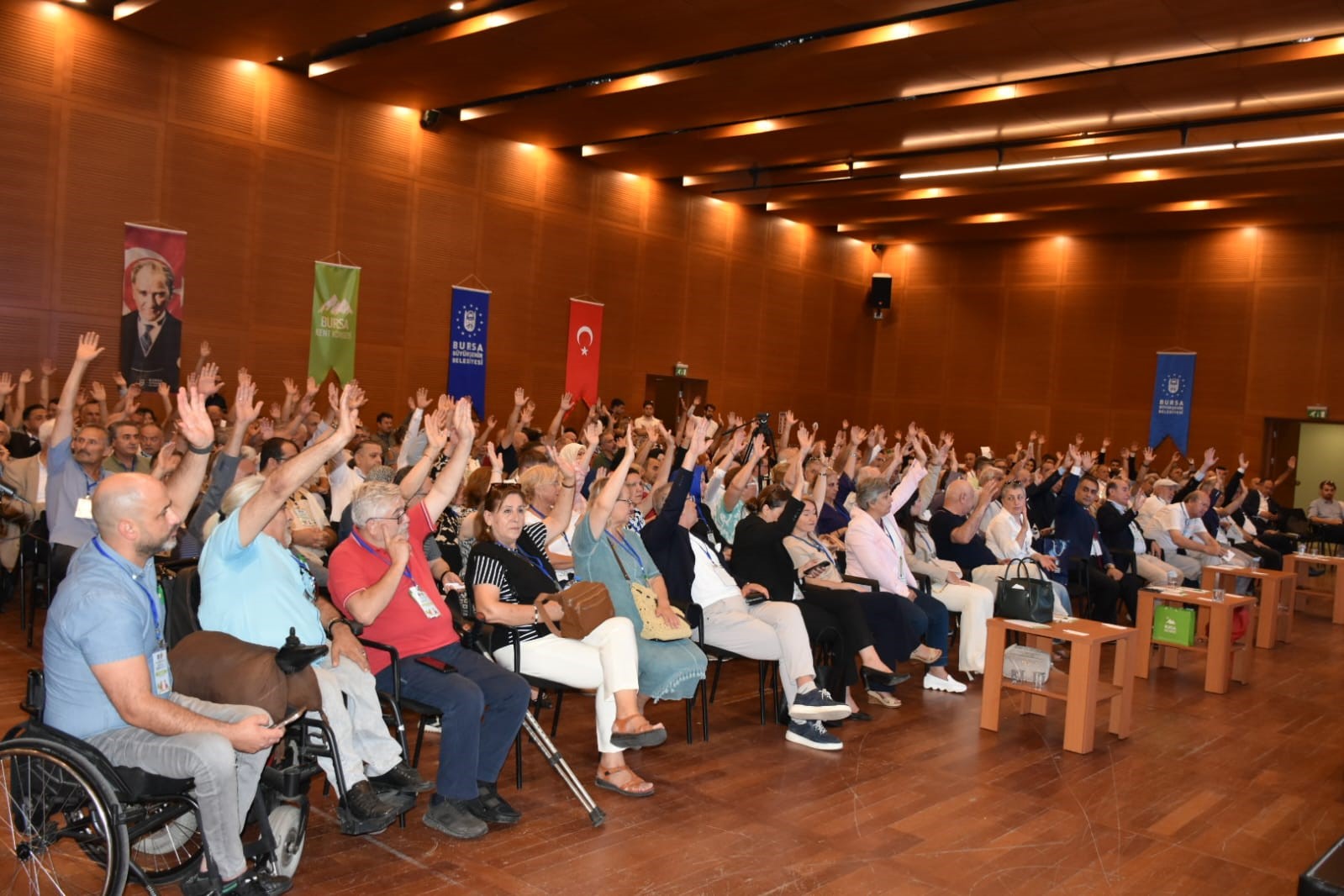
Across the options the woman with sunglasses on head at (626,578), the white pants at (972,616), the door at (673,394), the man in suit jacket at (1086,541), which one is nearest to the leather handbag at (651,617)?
the woman with sunglasses on head at (626,578)

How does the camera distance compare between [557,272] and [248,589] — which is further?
[557,272]

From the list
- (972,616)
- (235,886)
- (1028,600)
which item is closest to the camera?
(235,886)

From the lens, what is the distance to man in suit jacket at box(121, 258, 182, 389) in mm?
10031

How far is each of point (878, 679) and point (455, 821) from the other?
2.81 m

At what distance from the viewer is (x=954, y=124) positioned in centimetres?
1146

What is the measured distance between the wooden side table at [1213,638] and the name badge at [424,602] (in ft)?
14.9

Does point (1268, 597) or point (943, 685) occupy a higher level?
point (1268, 597)

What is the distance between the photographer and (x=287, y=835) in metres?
3.04

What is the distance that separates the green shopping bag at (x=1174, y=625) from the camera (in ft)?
21.5

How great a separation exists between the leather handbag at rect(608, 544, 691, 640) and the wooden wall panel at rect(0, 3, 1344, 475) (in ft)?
24.9

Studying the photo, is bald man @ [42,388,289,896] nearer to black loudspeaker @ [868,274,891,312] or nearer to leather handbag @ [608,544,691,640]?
leather handbag @ [608,544,691,640]

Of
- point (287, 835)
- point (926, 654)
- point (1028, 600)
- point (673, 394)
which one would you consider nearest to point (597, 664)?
point (287, 835)

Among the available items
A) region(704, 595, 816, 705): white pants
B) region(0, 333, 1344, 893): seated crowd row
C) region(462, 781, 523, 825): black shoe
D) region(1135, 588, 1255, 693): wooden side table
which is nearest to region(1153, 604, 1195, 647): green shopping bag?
region(1135, 588, 1255, 693): wooden side table

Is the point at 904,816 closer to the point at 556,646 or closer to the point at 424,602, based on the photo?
the point at 556,646
